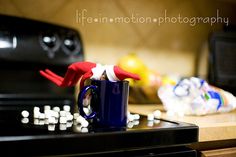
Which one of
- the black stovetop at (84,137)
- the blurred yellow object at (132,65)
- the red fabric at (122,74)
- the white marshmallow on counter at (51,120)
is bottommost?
the black stovetop at (84,137)

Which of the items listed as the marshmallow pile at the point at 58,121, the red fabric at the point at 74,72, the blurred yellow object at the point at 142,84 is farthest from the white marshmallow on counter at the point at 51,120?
the blurred yellow object at the point at 142,84

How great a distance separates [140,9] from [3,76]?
64 centimetres

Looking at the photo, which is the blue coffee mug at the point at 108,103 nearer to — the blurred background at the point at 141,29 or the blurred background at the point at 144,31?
the blurred background at the point at 144,31

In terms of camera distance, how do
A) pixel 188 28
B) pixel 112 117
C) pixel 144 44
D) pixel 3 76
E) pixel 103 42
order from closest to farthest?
pixel 112 117
pixel 3 76
pixel 103 42
pixel 144 44
pixel 188 28

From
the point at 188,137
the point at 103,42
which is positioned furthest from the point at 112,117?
the point at 103,42

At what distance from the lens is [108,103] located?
2.07ft

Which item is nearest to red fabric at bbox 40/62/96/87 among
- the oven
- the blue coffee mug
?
the blue coffee mug

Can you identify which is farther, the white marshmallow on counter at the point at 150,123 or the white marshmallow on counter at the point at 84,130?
the white marshmallow on counter at the point at 150,123

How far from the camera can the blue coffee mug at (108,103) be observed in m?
0.63

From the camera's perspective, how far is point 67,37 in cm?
107

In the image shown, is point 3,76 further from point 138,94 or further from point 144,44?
point 144,44

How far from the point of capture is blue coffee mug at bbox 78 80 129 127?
2.06 ft

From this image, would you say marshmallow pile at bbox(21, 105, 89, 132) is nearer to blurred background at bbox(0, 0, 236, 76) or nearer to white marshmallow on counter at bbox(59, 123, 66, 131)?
white marshmallow on counter at bbox(59, 123, 66, 131)

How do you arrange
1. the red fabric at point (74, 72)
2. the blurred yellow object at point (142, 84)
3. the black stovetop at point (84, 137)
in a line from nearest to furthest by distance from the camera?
1. the black stovetop at point (84, 137)
2. the red fabric at point (74, 72)
3. the blurred yellow object at point (142, 84)
